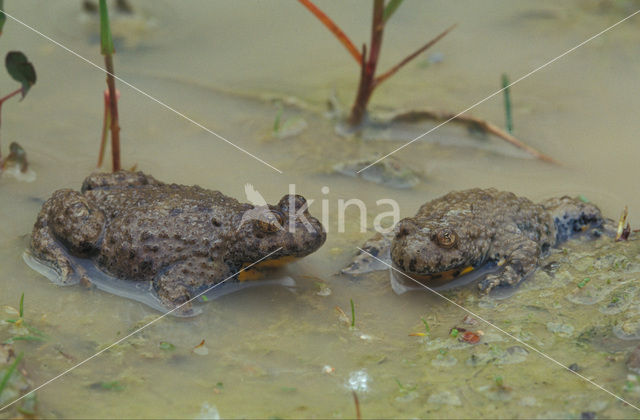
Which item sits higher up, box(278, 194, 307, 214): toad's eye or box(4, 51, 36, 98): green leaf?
box(4, 51, 36, 98): green leaf

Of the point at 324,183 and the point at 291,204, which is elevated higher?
the point at 291,204

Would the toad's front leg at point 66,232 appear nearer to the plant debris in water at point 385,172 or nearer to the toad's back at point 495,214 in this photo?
the plant debris in water at point 385,172

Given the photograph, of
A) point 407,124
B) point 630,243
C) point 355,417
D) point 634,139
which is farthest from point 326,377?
point 634,139

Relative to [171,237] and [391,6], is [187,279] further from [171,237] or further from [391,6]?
[391,6]

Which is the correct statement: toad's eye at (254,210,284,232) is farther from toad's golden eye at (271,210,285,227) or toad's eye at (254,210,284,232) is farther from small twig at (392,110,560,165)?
small twig at (392,110,560,165)

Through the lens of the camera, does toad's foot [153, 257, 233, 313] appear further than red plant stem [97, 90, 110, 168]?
No

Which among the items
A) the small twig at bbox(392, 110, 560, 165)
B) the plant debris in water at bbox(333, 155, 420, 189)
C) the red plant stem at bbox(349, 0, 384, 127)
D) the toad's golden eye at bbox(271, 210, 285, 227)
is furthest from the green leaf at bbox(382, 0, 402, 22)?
the toad's golden eye at bbox(271, 210, 285, 227)

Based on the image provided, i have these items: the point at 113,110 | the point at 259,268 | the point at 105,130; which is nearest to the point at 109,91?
the point at 113,110
